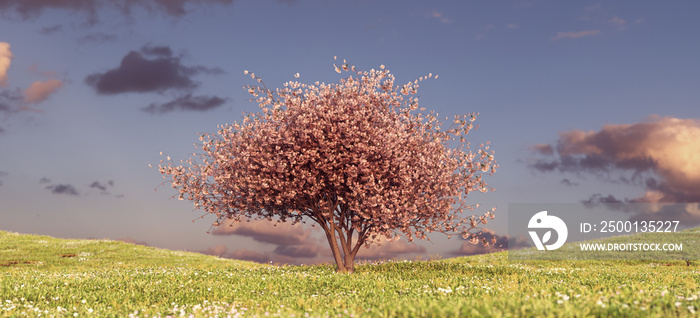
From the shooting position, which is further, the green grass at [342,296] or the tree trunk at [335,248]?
the tree trunk at [335,248]

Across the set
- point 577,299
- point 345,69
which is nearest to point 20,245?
→ point 345,69

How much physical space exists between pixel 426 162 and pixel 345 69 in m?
5.32

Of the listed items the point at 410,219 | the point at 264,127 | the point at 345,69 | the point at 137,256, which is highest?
the point at 345,69

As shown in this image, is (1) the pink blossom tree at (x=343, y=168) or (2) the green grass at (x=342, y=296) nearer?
(2) the green grass at (x=342, y=296)

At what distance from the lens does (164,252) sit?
150 ft

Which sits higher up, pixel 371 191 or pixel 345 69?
pixel 345 69

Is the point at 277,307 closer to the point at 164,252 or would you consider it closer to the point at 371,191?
the point at 371,191

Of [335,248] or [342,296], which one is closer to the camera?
[342,296]

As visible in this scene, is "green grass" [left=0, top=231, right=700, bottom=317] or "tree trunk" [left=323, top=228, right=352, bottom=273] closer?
"green grass" [left=0, top=231, right=700, bottom=317]

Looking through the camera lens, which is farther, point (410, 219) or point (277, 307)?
point (410, 219)

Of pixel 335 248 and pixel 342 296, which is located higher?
pixel 335 248

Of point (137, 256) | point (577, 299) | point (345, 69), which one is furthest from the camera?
point (137, 256)

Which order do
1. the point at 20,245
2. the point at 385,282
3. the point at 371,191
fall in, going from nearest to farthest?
the point at 385,282, the point at 371,191, the point at 20,245

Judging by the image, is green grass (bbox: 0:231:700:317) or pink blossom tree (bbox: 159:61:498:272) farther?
pink blossom tree (bbox: 159:61:498:272)
